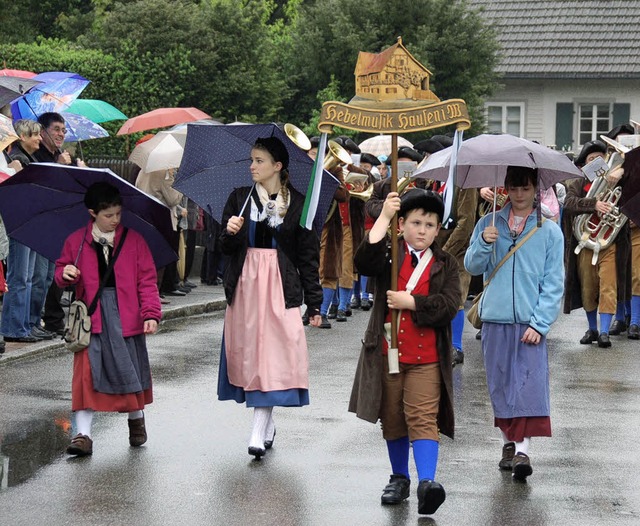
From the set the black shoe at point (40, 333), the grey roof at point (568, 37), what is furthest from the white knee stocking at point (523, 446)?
the grey roof at point (568, 37)

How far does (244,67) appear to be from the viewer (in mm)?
25438

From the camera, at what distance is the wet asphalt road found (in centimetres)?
707

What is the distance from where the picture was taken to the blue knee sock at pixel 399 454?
24.2ft

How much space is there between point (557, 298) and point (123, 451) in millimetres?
2695

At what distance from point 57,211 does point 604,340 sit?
6.66m

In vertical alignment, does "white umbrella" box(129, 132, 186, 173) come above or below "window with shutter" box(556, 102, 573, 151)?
below

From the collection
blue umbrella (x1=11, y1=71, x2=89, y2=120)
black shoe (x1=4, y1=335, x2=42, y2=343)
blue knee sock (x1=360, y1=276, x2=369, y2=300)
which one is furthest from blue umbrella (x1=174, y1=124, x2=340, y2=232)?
blue knee sock (x1=360, y1=276, x2=369, y2=300)

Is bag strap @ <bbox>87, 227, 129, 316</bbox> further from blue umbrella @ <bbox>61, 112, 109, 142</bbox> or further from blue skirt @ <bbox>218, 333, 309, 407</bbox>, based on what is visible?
blue umbrella @ <bbox>61, 112, 109, 142</bbox>

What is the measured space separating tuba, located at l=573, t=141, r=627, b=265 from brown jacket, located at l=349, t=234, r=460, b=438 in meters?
7.09

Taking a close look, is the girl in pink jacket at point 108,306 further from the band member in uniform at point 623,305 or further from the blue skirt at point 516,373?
the band member in uniform at point 623,305

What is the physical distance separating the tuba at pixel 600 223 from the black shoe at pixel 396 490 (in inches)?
291

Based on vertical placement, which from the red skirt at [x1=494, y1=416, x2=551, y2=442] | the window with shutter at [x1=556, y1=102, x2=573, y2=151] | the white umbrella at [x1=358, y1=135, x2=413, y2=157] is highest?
the window with shutter at [x1=556, y1=102, x2=573, y2=151]

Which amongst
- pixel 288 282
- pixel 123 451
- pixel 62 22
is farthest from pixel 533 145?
pixel 62 22

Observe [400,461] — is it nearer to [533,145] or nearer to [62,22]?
[533,145]
